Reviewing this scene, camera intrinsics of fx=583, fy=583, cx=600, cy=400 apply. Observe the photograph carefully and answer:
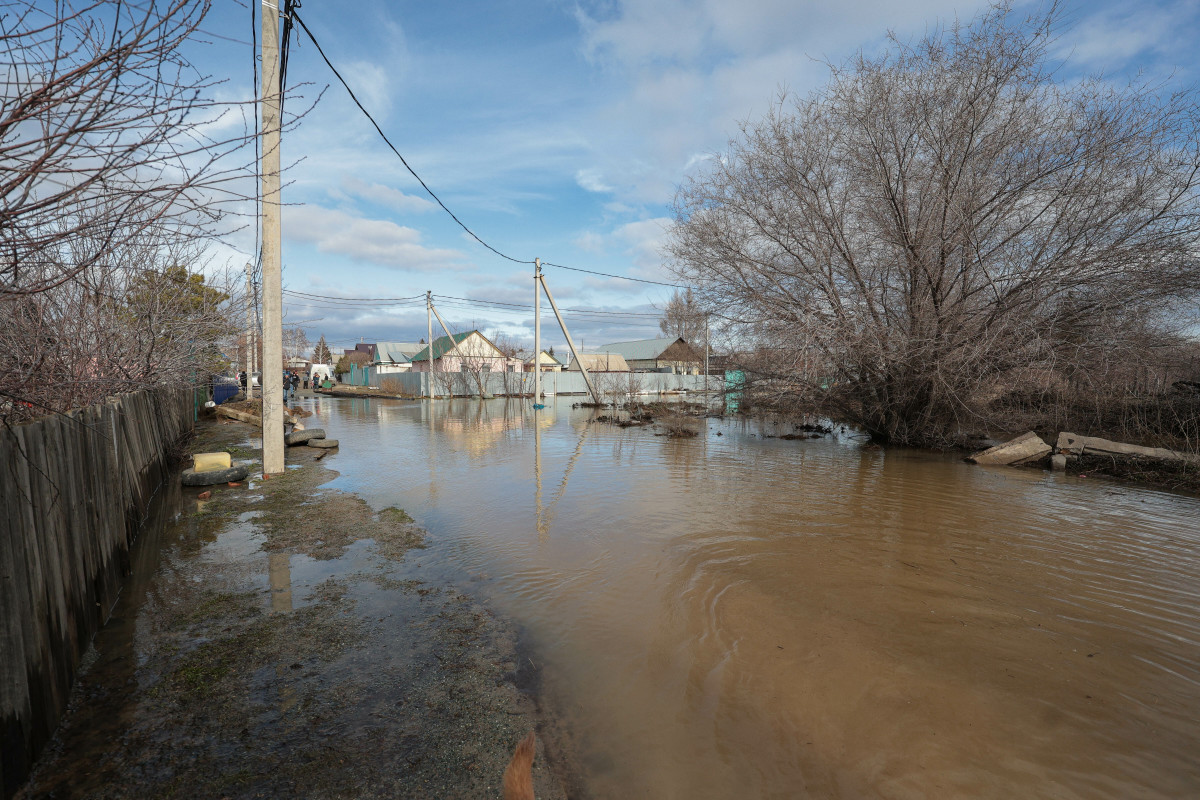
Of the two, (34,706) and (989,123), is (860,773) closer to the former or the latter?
(34,706)

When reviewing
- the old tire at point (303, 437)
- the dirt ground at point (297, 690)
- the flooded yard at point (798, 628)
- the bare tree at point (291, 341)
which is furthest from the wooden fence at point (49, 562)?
the bare tree at point (291, 341)

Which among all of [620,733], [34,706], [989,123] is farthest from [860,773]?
[989,123]

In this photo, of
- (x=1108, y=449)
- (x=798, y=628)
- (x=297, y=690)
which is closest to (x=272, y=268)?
(x=297, y=690)

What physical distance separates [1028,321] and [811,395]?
450 cm

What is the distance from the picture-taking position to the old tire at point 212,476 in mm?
8344

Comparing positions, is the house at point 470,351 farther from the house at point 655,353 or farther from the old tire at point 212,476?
the old tire at point 212,476

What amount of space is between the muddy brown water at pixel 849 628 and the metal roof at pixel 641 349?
2294 inches

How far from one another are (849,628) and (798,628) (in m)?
0.35

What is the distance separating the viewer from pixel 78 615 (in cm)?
334

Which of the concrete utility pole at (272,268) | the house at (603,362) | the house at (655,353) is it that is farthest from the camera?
the house at (603,362)

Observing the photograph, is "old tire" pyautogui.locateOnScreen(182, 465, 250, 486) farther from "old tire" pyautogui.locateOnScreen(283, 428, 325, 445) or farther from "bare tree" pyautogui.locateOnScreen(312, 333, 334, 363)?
"bare tree" pyautogui.locateOnScreen(312, 333, 334, 363)

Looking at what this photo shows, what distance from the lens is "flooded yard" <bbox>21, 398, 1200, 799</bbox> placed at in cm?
266

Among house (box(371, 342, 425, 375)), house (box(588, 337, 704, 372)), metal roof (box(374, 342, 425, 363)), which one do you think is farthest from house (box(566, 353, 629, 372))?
metal roof (box(374, 342, 425, 363))

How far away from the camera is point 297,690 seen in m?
3.08
